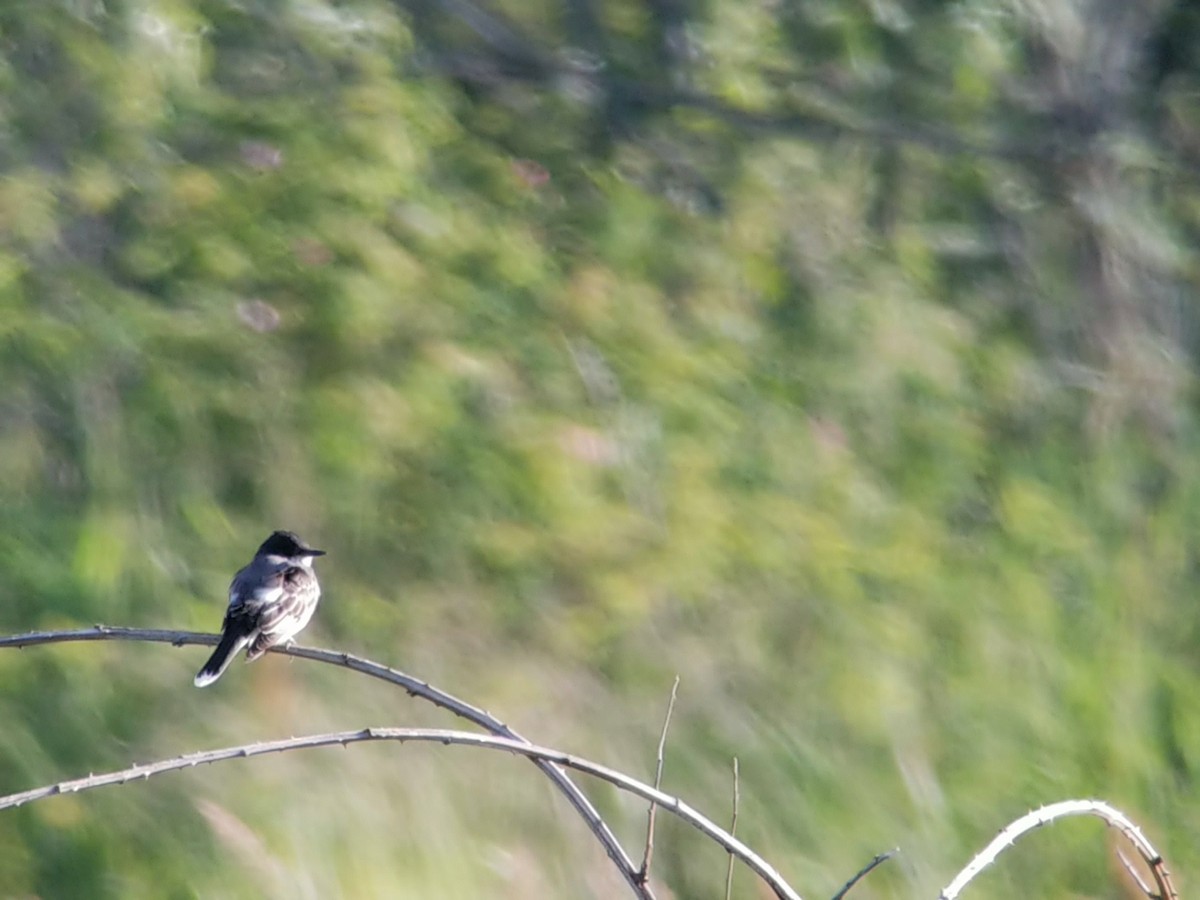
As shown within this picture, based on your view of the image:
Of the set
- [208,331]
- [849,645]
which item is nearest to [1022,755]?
[849,645]

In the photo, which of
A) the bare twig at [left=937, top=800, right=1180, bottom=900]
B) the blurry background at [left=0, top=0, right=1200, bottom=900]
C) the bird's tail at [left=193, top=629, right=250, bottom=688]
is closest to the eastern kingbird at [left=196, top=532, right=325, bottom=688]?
the bird's tail at [left=193, top=629, right=250, bottom=688]

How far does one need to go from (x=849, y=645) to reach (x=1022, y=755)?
56 centimetres

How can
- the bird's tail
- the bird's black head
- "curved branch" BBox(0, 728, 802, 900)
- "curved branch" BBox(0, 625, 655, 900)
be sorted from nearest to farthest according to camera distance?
"curved branch" BBox(0, 728, 802, 900) < "curved branch" BBox(0, 625, 655, 900) < the bird's tail < the bird's black head

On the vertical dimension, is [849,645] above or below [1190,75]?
below

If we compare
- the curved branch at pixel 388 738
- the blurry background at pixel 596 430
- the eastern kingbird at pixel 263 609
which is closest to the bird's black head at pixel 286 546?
the eastern kingbird at pixel 263 609

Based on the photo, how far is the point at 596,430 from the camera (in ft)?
17.9

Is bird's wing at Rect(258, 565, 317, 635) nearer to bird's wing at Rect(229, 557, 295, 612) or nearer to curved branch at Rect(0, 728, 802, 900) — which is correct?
bird's wing at Rect(229, 557, 295, 612)

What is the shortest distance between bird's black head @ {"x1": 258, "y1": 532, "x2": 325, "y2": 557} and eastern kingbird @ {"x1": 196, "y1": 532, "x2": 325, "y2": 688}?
92mm

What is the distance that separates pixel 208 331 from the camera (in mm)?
5312

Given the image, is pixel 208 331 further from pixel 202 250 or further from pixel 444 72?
pixel 444 72

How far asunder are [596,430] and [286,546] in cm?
133

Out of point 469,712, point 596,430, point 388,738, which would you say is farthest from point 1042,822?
point 596,430

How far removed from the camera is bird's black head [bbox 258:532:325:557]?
4367mm

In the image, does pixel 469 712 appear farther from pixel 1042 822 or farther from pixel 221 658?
pixel 221 658
